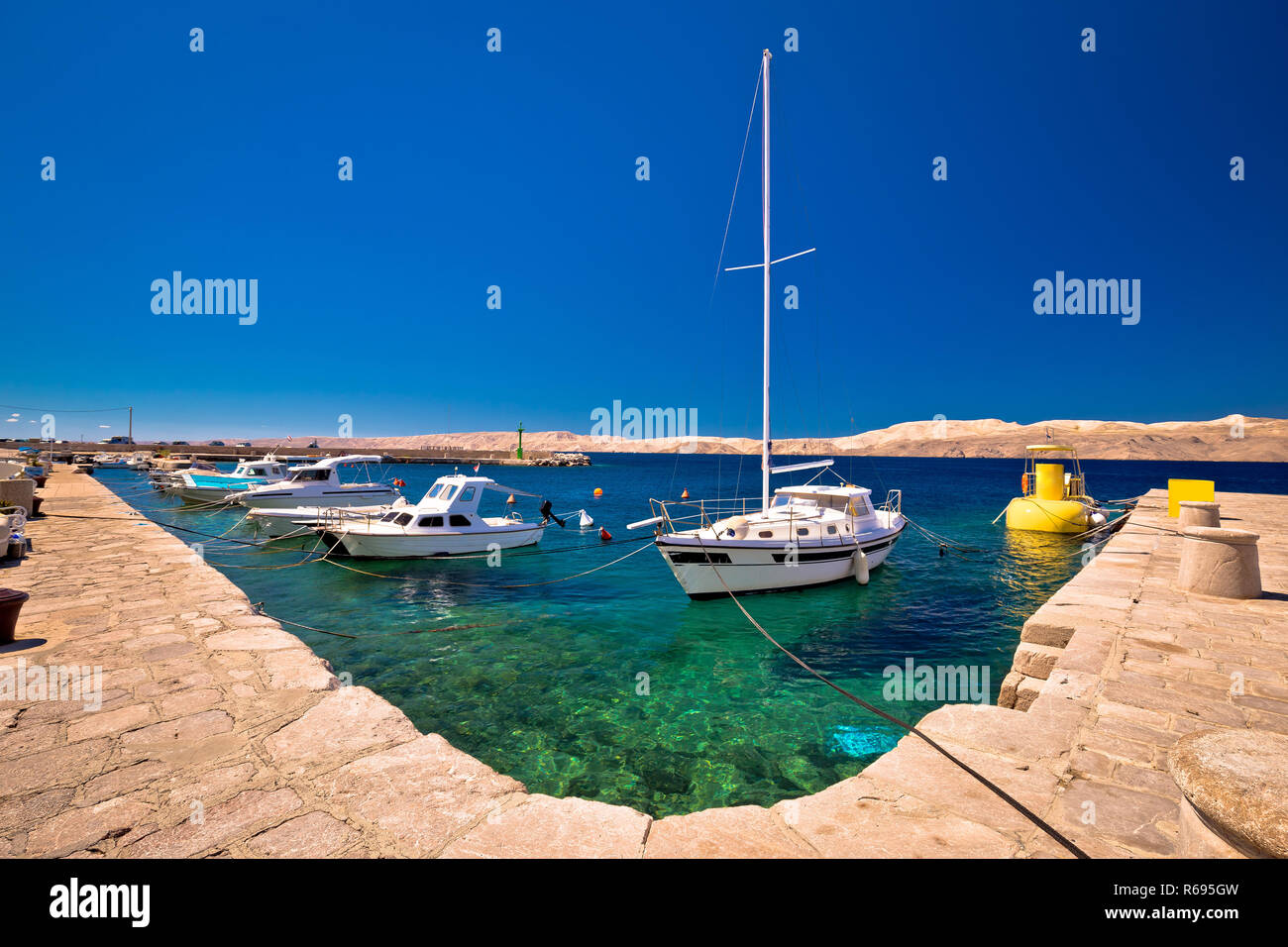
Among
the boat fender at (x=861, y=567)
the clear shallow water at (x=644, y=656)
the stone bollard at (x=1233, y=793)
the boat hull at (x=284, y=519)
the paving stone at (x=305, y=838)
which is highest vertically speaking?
the stone bollard at (x=1233, y=793)

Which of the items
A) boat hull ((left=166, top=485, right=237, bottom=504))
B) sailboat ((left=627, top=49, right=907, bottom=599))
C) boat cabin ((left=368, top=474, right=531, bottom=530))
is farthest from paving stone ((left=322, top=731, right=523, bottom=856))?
boat hull ((left=166, top=485, right=237, bottom=504))

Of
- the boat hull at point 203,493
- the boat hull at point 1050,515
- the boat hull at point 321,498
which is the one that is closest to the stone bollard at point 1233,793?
the boat hull at point 321,498

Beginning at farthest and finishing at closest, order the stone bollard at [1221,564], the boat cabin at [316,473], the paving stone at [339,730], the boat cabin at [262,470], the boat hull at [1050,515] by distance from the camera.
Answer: the boat cabin at [262,470], the boat cabin at [316,473], the boat hull at [1050,515], the stone bollard at [1221,564], the paving stone at [339,730]

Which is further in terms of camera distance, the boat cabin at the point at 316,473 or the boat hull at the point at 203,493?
the boat hull at the point at 203,493

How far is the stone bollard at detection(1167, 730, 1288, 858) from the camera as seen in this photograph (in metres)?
1.68

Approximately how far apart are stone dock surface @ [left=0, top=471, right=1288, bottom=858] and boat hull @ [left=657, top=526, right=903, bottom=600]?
7321 mm

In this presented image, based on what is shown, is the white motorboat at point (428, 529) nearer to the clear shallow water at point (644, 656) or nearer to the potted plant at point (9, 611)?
the clear shallow water at point (644, 656)

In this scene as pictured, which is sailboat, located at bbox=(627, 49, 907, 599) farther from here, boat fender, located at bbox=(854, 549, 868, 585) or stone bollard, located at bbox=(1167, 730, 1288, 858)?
stone bollard, located at bbox=(1167, 730, 1288, 858)

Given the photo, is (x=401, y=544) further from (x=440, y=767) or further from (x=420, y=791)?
(x=420, y=791)

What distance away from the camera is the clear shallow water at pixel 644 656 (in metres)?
6.32

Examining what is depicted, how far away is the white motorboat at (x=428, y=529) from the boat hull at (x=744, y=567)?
20.1ft

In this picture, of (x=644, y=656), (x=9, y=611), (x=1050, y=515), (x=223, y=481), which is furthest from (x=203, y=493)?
(x=1050, y=515)

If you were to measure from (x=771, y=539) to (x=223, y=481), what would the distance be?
32.5m

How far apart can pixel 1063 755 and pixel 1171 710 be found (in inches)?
57.4
